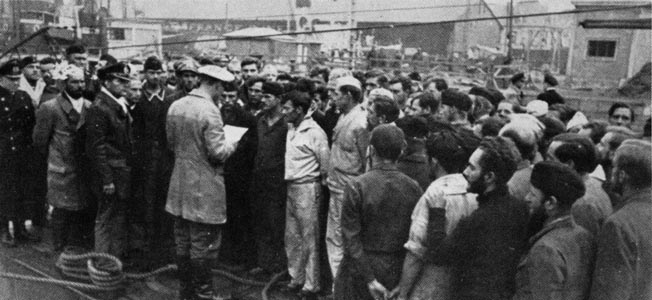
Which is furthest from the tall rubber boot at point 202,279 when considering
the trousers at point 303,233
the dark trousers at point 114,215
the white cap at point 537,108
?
the white cap at point 537,108

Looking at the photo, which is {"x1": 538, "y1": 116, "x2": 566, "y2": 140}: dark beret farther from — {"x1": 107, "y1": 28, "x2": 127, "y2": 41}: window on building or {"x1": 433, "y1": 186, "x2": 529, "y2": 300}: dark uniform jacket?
{"x1": 107, "y1": 28, "x2": 127, "y2": 41}: window on building

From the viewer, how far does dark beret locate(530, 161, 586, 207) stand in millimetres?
2807

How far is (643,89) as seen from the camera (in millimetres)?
22812

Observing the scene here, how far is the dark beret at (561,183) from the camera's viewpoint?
9.21 feet

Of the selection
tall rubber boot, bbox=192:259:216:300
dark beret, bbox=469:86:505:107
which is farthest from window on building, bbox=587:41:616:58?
tall rubber boot, bbox=192:259:216:300

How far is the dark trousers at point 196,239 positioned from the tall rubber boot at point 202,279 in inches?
1.7

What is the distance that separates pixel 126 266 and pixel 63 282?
797 mm

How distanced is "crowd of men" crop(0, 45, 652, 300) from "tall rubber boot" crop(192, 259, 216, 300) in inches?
0.5

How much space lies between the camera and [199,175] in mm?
4852

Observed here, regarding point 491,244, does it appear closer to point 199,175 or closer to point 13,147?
point 199,175

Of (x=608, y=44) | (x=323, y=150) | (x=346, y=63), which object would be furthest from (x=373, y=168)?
(x=608, y=44)

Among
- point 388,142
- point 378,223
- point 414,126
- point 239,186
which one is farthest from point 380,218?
point 239,186

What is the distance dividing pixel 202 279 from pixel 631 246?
340cm

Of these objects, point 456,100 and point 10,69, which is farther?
point 10,69
